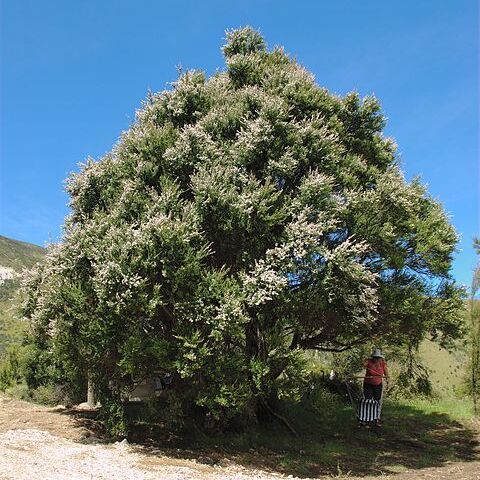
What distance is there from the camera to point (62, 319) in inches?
485

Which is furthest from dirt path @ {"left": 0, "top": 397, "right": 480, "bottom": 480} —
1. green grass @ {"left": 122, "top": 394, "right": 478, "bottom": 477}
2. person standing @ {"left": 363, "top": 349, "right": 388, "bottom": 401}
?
person standing @ {"left": 363, "top": 349, "right": 388, "bottom": 401}

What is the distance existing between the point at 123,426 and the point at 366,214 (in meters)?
8.31

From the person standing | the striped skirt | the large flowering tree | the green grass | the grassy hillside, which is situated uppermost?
the grassy hillside

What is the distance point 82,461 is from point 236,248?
606 centimetres

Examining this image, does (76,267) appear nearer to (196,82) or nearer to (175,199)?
(175,199)

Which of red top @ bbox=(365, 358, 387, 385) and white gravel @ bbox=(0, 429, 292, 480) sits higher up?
red top @ bbox=(365, 358, 387, 385)

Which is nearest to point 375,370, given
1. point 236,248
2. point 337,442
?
point 337,442

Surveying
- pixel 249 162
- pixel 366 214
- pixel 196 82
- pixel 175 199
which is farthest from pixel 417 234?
pixel 196 82

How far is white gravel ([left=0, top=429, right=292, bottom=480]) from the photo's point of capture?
28.8 ft

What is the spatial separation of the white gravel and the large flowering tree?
5.19 feet

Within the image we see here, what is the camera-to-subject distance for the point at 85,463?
9805 millimetres

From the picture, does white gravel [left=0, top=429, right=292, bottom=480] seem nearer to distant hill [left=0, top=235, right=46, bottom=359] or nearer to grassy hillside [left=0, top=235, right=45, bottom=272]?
distant hill [left=0, top=235, right=46, bottom=359]

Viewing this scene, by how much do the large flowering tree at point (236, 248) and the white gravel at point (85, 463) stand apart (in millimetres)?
1583

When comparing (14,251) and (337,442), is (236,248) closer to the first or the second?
(337,442)
